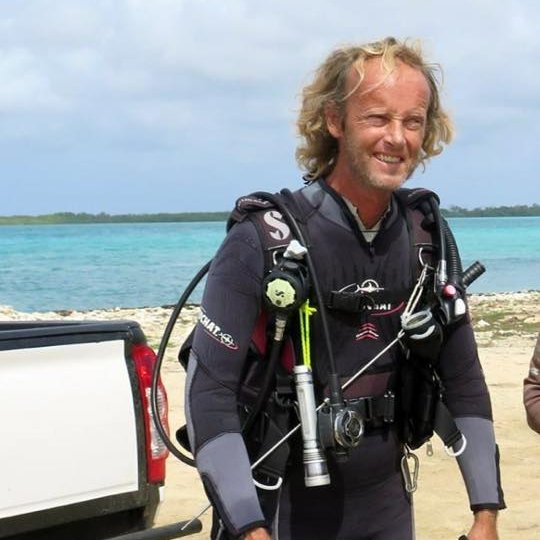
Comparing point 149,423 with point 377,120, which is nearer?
point 377,120

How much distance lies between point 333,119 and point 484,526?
1182 millimetres

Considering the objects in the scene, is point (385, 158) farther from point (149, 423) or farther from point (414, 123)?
point (149, 423)

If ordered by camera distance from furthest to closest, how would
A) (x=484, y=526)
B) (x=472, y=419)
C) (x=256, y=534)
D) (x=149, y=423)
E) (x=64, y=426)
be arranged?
(x=149, y=423) → (x=64, y=426) → (x=472, y=419) → (x=484, y=526) → (x=256, y=534)

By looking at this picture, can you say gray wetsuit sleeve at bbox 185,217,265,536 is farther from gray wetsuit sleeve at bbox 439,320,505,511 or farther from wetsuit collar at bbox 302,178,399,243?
gray wetsuit sleeve at bbox 439,320,505,511

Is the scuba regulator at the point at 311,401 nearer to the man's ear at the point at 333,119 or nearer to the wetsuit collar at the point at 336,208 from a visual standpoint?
the wetsuit collar at the point at 336,208

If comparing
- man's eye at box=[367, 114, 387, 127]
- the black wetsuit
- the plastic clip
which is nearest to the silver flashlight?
the black wetsuit

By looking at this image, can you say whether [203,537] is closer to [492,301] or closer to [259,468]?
[259,468]

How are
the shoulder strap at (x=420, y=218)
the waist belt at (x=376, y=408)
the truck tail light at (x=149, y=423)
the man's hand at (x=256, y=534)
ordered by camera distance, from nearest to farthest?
the man's hand at (x=256, y=534) → the waist belt at (x=376, y=408) → the shoulder strap at (x=420, y=218) → the truck tail light at (x=149, y=423)

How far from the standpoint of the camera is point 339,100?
273 cm

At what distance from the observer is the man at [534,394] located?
2.57m

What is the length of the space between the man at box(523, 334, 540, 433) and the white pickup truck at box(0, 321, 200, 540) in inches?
44.5

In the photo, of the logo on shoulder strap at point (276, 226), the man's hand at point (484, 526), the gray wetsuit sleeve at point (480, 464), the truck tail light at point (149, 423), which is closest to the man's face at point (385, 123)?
the logo on shoulder strap at point (276, 226)

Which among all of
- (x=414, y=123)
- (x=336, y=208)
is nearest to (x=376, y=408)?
(x=336, y=208)

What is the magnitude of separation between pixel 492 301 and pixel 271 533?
2132 cm
